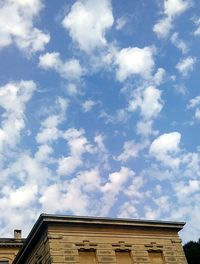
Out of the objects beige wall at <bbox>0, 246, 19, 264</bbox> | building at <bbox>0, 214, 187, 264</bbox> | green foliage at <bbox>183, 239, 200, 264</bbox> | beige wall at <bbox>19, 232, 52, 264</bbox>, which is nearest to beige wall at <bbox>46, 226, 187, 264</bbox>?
building at <bbox>0, 214, 187, 264</bbox>

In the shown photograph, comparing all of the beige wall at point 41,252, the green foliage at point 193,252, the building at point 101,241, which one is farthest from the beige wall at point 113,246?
the green foliage at point 193,252

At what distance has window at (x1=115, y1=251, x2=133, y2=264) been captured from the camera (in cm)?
3025

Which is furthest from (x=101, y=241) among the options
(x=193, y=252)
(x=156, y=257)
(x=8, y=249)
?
(x=193, y=252)

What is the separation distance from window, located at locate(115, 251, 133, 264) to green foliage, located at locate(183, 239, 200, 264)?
30.1m

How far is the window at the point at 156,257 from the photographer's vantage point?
103 feet

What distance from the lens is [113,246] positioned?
99.7 feet

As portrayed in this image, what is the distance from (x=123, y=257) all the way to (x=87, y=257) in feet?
9.31

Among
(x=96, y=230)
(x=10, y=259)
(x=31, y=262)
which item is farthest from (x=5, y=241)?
(x=96, y=230)

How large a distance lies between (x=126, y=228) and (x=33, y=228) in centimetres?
682

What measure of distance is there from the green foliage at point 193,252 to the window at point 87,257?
1269 inches

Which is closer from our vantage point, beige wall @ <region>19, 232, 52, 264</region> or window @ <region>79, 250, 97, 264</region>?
beige wall @ <region>19, 232, 52, 264</region>

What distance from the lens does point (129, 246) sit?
30938mm

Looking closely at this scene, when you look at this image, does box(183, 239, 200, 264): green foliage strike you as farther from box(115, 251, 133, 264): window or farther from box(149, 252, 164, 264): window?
box(115, 251, 133, 264): window

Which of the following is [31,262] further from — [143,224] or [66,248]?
[143,224]
